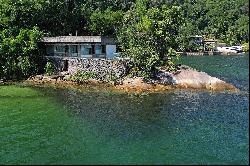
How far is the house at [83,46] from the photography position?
58875 mm

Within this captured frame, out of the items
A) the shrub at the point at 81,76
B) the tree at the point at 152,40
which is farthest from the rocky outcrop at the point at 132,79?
the tree at the point at 152,40

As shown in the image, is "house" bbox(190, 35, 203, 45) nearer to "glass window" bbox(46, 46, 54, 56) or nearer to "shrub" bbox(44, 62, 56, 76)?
"glass window" bbox(46, 46, 54, 56)

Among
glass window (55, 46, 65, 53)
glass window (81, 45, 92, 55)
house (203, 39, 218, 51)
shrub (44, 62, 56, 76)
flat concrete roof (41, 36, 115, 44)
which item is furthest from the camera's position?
house (203, 39, 218, 51)

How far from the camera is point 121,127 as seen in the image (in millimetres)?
34562

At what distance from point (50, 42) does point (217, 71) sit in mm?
27703

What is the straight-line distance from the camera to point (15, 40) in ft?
190

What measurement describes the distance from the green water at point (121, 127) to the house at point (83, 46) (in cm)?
941

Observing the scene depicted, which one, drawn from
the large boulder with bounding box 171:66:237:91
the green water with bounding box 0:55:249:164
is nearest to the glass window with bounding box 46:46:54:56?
the green water with bounding box 0:55:249:164

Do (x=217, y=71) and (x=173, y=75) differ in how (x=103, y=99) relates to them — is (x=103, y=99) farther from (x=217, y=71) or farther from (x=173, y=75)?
(x=217, y=71)

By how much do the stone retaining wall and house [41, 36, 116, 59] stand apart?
179cm

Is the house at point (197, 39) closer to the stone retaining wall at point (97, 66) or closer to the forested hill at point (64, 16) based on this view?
the forested hill at point (64, 16)

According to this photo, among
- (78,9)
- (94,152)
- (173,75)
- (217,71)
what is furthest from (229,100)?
(78,9)

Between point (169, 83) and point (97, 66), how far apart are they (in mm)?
10050

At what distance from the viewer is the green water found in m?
27.6
